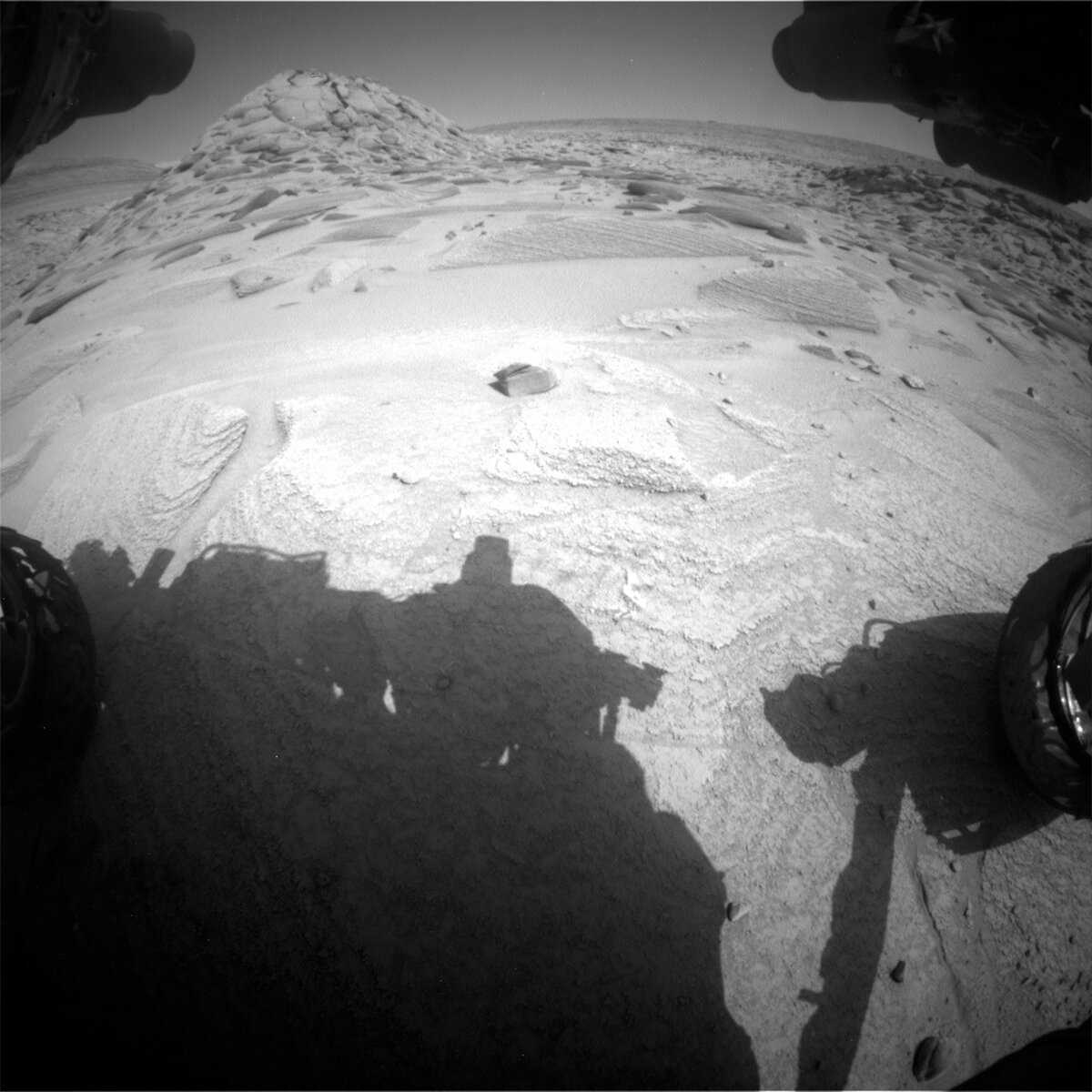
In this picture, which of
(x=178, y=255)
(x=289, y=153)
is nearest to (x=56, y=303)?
(x=178, y=255)

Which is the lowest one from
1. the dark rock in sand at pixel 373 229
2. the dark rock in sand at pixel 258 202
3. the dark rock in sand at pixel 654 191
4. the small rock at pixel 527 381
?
the small rock at pixel 527 381

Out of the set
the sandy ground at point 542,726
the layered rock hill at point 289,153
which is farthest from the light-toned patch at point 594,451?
the layered rock hill at point 289,153

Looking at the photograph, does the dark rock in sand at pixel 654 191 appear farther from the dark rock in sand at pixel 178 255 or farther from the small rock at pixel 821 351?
the dark rock in sand at pixel 178 255

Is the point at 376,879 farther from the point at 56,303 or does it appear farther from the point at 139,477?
the point at 56,303

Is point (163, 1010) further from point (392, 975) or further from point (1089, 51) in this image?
point (1089, 51)

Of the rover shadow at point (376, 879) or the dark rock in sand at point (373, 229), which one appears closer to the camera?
the rover shadow at point (376, 879)

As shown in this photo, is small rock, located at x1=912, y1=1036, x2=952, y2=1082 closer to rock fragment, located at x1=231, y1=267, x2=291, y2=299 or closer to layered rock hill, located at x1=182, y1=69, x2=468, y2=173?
rock fragment, located at x1=231, y1=267, x2=291, y2=299

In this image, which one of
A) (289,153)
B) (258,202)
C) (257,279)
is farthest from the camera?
(289,153)
